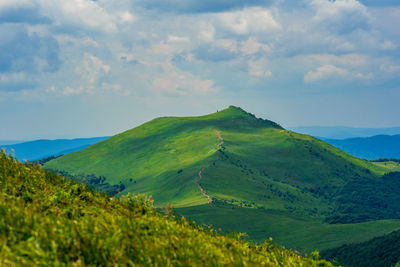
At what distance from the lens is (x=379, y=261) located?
120438mm

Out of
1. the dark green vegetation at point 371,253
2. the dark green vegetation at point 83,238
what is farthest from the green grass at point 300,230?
the dark green vegetation at point 83,238

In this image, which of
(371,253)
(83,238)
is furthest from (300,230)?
(83,238)

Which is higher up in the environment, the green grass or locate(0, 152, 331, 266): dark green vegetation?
locate(0, 152, 331, 266): dark green vegetation

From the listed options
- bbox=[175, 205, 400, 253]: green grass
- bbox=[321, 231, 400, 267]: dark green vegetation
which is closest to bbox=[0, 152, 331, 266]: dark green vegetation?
bbox=[321, 231, 400, 267]: dark green vegetation

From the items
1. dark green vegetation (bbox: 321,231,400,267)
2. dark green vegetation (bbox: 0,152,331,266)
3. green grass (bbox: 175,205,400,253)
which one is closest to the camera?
dark green vegetation (bbox: 0,152,331,266)

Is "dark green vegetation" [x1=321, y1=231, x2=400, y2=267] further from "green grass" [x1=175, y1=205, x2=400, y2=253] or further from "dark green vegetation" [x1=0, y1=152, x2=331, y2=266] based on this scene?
"dark green vegetation" [x1=0, y1=152, x2=331, y2=266]

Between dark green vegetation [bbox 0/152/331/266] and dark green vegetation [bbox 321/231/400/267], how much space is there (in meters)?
111

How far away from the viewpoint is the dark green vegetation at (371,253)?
393 ft

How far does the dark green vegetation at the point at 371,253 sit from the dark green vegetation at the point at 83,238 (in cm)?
11072

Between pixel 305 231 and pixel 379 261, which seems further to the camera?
pixel 305 231

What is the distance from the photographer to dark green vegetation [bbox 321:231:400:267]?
119650 millimetres

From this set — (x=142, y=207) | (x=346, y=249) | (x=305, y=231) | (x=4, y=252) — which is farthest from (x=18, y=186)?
(x=305, y=231)

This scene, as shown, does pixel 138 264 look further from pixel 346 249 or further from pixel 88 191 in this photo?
pixel 346 249

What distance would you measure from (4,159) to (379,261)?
12389cm
